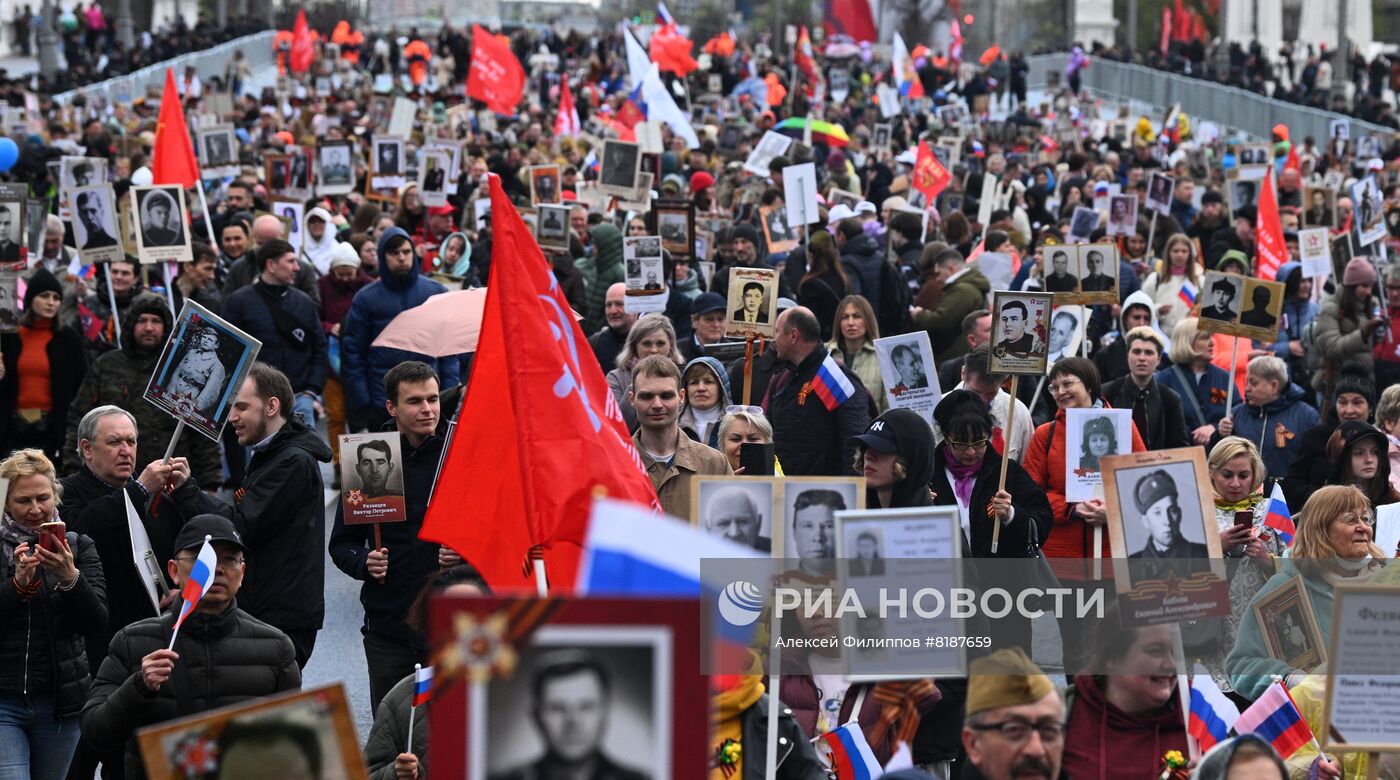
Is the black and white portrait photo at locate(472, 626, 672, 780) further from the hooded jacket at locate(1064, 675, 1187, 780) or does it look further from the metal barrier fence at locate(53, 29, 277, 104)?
the metal barrier fence at locate(53, 29, 277, 104)

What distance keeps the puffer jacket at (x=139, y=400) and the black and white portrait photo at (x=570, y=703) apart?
6871 mm

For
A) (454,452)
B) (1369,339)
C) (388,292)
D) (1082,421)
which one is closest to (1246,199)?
(1369,339)

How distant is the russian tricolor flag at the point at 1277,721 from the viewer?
17.7 feet

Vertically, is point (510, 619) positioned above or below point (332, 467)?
above

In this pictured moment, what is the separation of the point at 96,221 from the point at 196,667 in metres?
7.35

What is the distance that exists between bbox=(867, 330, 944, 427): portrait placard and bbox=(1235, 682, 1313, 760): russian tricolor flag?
14.4 feet

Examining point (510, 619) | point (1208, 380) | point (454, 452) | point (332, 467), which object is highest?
point (510, 619)

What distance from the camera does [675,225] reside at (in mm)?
13773

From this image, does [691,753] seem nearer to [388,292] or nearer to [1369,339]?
[388,292]

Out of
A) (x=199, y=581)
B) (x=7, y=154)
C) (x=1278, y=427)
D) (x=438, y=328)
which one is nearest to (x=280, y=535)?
(x=199, y=581)

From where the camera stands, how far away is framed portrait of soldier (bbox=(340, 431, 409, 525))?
7.16 meters

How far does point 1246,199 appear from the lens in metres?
19.8

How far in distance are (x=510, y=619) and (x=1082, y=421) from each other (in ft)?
18.1

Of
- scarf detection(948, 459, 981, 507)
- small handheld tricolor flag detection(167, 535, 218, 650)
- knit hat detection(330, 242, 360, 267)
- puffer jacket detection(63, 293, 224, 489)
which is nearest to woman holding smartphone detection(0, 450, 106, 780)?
small handheld tricolor flag detection(167, 535, 218, 650)
